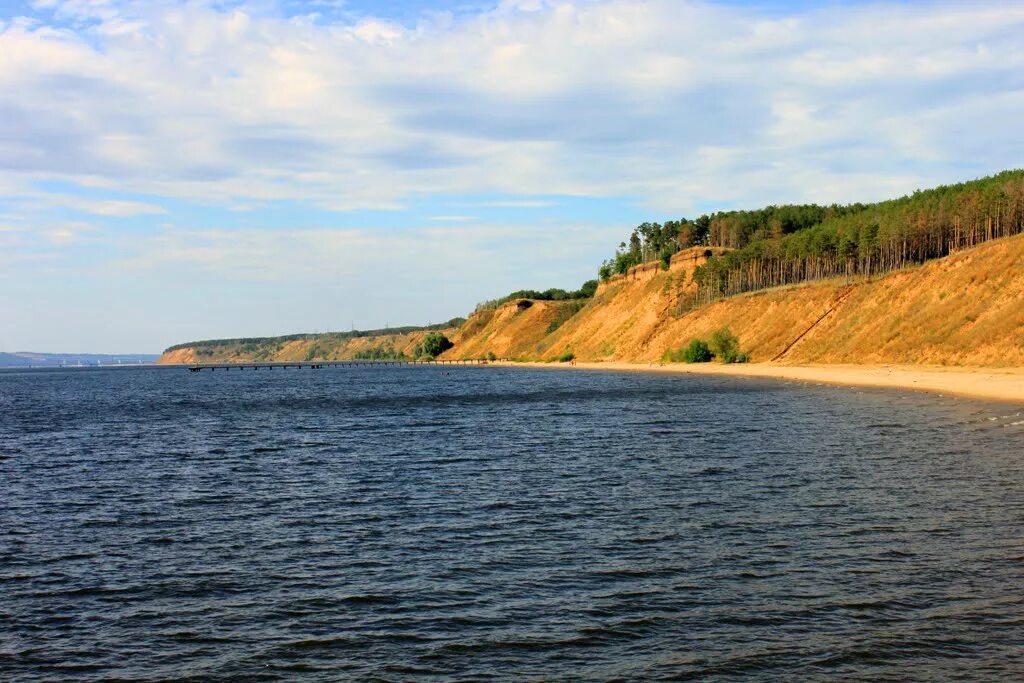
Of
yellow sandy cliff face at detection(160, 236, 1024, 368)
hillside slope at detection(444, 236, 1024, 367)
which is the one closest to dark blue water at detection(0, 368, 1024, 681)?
yellow sandy cliff face at detection(160, 236, 1024, 368)

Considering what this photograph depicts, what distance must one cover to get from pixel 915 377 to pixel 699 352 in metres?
69.3

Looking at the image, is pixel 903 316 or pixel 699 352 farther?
pixel 699 352

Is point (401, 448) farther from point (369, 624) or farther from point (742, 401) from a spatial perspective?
point (742, 401)

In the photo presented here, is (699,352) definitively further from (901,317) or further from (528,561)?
(528,561)

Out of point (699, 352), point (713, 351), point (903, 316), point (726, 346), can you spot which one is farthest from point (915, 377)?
point (699, 352)

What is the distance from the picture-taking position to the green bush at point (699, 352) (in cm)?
15950

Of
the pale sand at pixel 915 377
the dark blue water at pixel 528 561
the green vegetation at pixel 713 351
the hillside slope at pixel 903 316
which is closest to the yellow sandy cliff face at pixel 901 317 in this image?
the hillside slope at pixel 903 316

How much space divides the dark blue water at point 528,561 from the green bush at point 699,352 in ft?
366

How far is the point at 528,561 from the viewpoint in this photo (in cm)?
2236

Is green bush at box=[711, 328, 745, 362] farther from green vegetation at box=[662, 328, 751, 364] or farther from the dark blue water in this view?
the dark blue water

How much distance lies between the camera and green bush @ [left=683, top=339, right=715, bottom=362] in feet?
523

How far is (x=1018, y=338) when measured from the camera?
92.0 metres

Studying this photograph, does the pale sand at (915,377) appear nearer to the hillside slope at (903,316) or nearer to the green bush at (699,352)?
the hillside slope at (903,316)

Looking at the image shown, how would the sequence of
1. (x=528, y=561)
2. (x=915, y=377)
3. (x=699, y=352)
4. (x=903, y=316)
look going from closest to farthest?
(x=528, y=561), (x=915, y=377), (x=903, y=316), (x=699, y=352)
